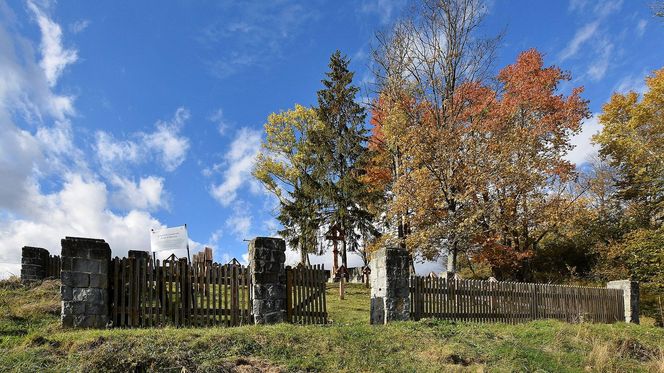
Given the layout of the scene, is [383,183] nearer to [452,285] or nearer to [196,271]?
[452,285]

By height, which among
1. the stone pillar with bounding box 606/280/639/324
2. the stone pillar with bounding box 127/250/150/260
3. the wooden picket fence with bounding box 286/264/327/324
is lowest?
the stone pillar with bounding box 606/280/639/324

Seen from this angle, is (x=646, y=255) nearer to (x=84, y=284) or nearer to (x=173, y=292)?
(x=173, y=292)

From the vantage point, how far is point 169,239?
566 inches

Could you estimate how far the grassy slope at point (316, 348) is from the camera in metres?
7.13

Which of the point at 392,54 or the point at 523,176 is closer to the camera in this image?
the point at 523,176

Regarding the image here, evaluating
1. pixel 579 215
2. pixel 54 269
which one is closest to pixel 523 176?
pixel 579 215

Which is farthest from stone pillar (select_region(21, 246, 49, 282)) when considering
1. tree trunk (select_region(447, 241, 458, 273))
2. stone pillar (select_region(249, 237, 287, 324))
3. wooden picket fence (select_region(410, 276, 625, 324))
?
tree trunk (select_region(447, 241, 458, 273))

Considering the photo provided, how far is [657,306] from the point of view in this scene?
2130 cm

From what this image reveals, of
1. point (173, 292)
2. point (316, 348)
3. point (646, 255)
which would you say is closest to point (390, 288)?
point (316, 348)

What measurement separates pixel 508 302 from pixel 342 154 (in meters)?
17.3

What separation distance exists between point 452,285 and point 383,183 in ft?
54.9

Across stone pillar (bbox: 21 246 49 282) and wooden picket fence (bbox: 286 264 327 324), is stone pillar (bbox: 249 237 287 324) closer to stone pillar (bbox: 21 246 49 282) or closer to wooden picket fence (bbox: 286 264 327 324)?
wooden picket fence (bbox: 286 264 327 324)

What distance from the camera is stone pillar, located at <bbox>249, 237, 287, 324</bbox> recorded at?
10672 mm

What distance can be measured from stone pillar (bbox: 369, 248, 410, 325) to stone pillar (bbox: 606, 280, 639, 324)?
11.9m
